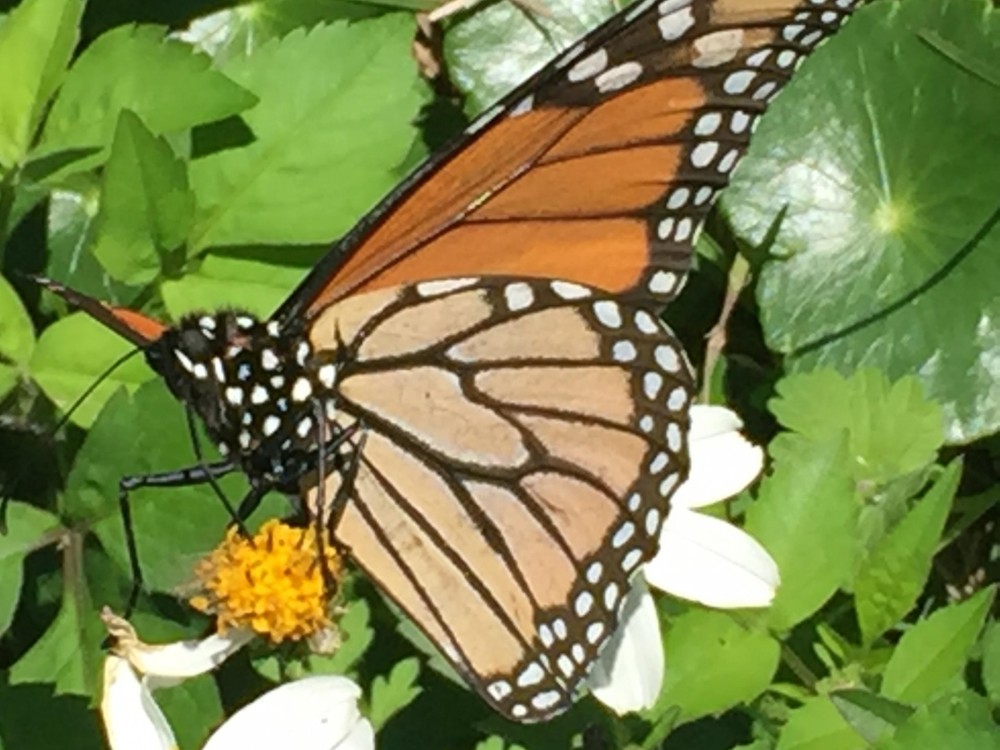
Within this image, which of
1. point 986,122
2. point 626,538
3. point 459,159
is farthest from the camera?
point 986,122

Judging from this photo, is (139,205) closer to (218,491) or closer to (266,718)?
(218,491)

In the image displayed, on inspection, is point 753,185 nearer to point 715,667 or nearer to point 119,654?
point 715,667

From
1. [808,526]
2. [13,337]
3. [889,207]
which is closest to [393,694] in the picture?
[808,526]

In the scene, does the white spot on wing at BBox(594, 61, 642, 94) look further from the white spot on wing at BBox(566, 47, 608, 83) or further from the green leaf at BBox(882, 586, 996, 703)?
the green leaf at BBox(882, 586, 996, 703)

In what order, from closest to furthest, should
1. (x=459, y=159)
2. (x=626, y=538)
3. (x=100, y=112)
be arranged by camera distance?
1. (x=459, y=159)
2. (x=626, y=538)
3. (x=100, y=112)

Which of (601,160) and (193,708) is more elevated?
(601,160)

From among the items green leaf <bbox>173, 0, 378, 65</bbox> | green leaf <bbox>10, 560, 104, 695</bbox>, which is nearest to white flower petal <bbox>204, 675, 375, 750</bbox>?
green leaf <bbox>10, 560, 104, 695</bbox>

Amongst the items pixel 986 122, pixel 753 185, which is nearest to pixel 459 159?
pixel 753 185

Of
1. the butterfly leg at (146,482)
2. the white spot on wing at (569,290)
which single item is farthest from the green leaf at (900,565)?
the butterfly leg at (146,482)
